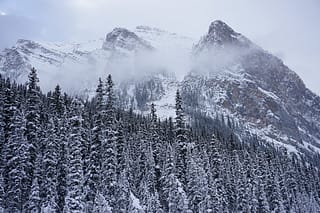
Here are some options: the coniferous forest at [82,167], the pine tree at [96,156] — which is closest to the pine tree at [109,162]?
the coniferous forest at [82,167]

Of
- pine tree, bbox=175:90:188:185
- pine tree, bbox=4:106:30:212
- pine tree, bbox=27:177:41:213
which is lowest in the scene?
pine tree, bbox=27:177:41:213

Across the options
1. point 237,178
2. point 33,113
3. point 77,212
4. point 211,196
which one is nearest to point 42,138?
point 33,113

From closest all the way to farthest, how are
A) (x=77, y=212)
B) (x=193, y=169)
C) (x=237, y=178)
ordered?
(x=77, y=212)
(x=193, y=169)
(x=237, y=178)

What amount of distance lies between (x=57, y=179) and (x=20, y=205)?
17.9 ft

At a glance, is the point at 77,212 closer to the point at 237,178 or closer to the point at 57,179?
the point at 57,179

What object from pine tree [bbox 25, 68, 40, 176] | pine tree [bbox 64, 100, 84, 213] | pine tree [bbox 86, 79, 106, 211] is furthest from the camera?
pine tree [bbox 25, 68, 40, 176]

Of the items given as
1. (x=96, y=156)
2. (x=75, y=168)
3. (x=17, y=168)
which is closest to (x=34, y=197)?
(x=17, y=168)

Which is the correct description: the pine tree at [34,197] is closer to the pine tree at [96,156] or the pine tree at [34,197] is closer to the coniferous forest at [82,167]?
the coniferous forest at [82,167]

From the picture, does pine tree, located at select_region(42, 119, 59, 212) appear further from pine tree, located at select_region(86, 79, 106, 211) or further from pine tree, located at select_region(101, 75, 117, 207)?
pine tree, located at select_region(101, 75, 117, 207)

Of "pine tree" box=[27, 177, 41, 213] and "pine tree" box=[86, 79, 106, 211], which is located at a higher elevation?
"pine tree" box=[86, 79, 106, 211]

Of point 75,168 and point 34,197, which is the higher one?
point 75,168

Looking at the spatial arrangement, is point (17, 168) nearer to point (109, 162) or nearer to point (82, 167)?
point (82, 167)

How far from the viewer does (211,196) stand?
62531mm

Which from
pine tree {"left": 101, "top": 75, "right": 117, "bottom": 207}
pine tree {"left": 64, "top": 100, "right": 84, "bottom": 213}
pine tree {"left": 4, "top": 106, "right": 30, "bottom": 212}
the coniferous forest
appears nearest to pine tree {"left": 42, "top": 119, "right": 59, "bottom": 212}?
the coniferous forest
